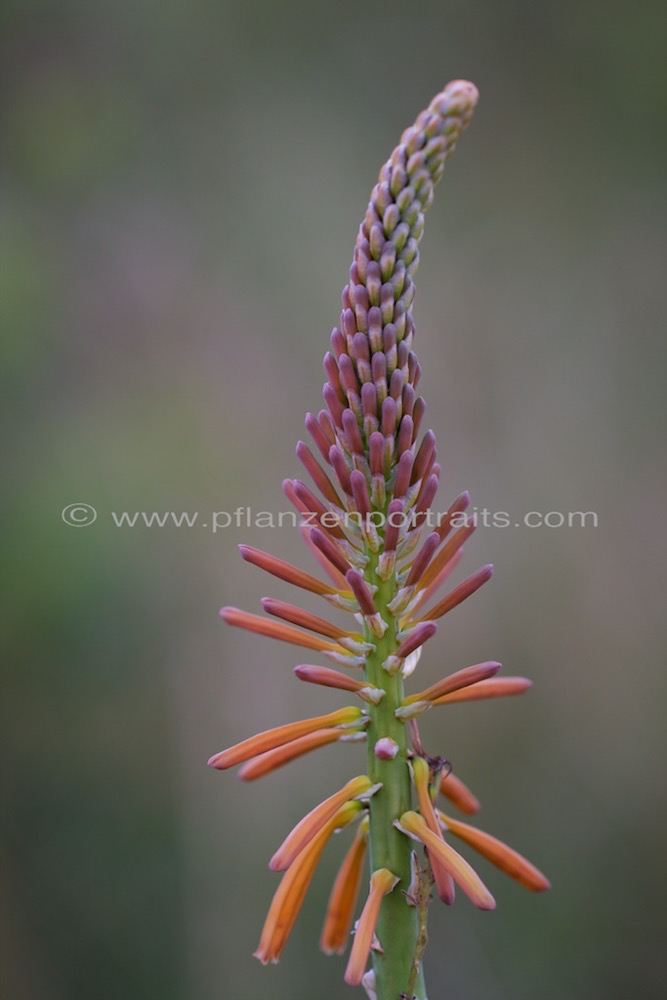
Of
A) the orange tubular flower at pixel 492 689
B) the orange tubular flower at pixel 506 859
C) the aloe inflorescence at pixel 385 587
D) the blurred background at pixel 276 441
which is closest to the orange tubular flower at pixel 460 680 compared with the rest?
the aloe inflorescence at pixel 385 587

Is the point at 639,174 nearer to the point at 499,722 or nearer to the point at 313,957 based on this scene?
the point at 499,722

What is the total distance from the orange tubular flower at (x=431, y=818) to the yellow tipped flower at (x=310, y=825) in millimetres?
88

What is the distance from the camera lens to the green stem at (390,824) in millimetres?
1376

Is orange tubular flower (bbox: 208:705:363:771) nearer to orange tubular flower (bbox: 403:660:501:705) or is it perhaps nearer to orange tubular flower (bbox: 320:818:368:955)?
orange tubular flower (bbox: 403:660:501:705)

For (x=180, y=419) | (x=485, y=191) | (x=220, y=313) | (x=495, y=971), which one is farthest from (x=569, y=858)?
(x=485, y=191)

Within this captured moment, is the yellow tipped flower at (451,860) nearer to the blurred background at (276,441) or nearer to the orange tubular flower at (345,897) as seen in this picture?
the orange tubular flower at (345,897)

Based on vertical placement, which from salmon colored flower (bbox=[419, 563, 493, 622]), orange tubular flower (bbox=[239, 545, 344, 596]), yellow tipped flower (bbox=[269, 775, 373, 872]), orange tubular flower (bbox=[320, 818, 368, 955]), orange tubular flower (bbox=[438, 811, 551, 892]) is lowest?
orange tubular flower (bbox=[320, 818, 368, 955])

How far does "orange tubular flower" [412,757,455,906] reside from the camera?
4.29 feet

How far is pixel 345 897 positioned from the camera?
1.59 meters

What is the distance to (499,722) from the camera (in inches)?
205

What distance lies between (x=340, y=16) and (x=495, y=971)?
250 inches

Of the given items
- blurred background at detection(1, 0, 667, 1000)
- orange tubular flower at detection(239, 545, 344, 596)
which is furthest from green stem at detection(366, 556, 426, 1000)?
blurred background at detection(1, 0, 667, 1000)

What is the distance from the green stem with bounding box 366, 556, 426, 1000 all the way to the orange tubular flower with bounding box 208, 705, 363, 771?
5 cm

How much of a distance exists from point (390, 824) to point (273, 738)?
250 millimetres
